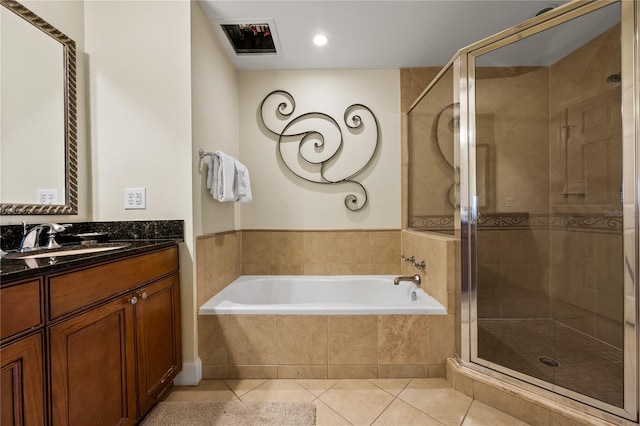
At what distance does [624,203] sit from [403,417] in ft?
4.60

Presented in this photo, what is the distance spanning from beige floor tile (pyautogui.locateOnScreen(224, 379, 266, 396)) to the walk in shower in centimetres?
121

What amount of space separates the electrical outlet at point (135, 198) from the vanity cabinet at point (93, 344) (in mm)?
336

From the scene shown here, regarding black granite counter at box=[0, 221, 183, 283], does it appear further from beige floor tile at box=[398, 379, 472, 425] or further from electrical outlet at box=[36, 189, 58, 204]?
beige floor tile at box=[398, 379, 472, 425]

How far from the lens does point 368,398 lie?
60.1 inches

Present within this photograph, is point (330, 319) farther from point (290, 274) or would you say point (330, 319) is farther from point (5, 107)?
point (5, 107)

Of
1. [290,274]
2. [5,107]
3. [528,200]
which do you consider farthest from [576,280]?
[5,107]

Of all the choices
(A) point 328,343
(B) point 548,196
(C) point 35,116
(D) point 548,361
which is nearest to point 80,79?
(C) point 35,116

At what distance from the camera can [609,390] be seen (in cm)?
127

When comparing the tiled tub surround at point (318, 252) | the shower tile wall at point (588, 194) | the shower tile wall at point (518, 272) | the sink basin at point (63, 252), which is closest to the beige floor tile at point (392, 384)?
the shower tile wall at point (518, 272)

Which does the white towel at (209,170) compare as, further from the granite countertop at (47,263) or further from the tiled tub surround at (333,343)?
the tiled tub surround at (333,343)

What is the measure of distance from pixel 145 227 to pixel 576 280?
8.86 ft

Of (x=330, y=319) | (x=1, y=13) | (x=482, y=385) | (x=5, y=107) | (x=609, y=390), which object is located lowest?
(x=482, y=385)

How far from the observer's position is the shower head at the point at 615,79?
1.30m

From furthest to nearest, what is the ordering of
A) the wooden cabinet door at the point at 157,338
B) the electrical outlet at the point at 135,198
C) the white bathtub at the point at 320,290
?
the white bathtub at the point at 320,290 → the electrical outlet at the point at 135,198 → the wooden cabinet door at the point at 157,338
